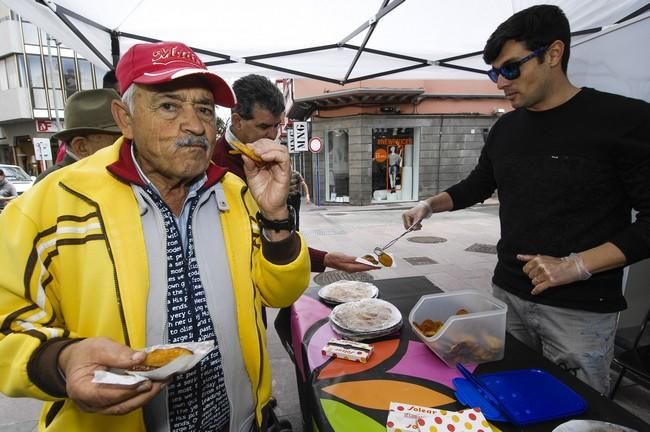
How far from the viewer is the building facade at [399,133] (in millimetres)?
15250

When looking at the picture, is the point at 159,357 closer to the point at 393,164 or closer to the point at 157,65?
the point at 157,65

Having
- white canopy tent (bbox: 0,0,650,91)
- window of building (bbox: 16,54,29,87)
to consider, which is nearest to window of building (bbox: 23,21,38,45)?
window of building (bbox: 16,54,29,87)

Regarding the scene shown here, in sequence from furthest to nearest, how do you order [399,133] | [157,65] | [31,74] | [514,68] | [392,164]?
[31,74] → [392,164] → [399,133] → [514,68] → [157,65]

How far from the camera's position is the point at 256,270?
145 centimetres

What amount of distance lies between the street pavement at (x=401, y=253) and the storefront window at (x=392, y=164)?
97.1 inches

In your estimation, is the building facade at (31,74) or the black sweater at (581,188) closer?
the black sweater at (581,188)

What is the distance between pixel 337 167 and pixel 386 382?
15504 millimetres

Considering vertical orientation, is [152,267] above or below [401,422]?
above

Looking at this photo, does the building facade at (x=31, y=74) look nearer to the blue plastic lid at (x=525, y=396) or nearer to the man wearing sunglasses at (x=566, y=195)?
the man wearing sunglasses at (x=566, y=195)

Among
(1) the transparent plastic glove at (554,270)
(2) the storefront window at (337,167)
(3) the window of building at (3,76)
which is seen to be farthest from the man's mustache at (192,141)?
(3) the window of building at (3,76)

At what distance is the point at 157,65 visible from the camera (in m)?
1.24

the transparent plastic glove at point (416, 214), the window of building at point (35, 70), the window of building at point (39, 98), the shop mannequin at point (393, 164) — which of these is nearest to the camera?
the transparent plastic glove at point (416, 214)

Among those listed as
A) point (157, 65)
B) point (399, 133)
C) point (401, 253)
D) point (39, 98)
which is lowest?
point (401, 253)

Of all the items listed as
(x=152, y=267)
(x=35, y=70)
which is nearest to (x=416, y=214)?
(x=152, y=267)
